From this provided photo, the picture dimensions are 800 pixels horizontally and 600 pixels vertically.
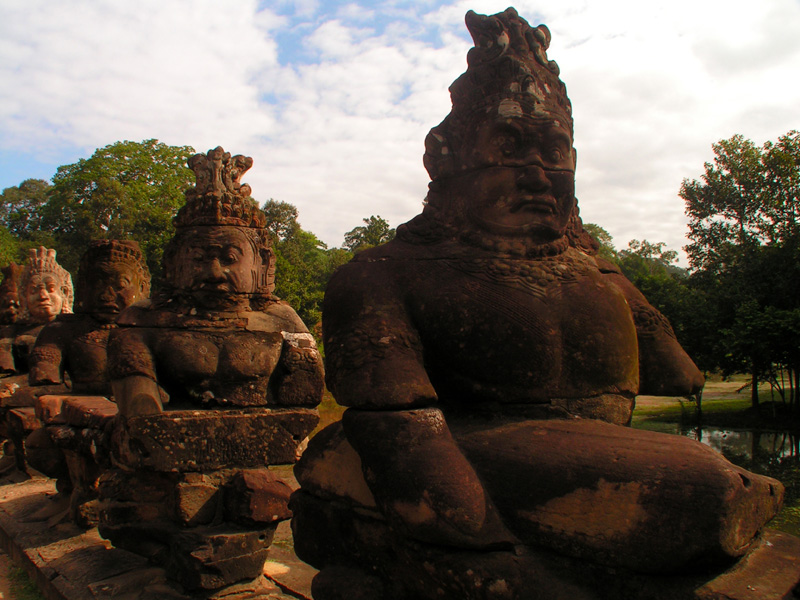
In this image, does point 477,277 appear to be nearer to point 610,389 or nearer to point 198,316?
point 610,389

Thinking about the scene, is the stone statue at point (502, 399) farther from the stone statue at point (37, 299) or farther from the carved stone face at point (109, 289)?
the stone statue at point (37, 299)

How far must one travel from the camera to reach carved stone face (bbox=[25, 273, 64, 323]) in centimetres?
964

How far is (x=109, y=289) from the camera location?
6.07 m

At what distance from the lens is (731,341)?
37.7 feet

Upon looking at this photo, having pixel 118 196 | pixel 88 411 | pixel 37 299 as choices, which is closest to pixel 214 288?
pixel 88 411

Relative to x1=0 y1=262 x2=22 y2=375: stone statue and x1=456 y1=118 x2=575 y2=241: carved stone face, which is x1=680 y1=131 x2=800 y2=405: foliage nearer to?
x1=456 y1=118 x2=575 y2=241: carved stone face

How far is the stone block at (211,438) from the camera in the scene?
3816 millimetres

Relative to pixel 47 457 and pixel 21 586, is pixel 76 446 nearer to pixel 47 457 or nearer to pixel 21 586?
pixel 47 457

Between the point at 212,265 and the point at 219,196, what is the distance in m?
0.51

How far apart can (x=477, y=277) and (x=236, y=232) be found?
2604mm

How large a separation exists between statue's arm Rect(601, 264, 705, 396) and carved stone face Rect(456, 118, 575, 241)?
39 cm

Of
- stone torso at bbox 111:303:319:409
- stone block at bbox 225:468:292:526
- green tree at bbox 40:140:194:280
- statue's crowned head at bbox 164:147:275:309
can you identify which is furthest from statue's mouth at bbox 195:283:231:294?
green tree at bbox 40:140:194:280

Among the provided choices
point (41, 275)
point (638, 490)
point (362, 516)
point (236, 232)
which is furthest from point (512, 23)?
point (41, 275)

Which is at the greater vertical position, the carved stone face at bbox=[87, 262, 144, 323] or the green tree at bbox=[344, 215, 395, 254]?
the green tree at bbox=[344, 215, 395, 254]
